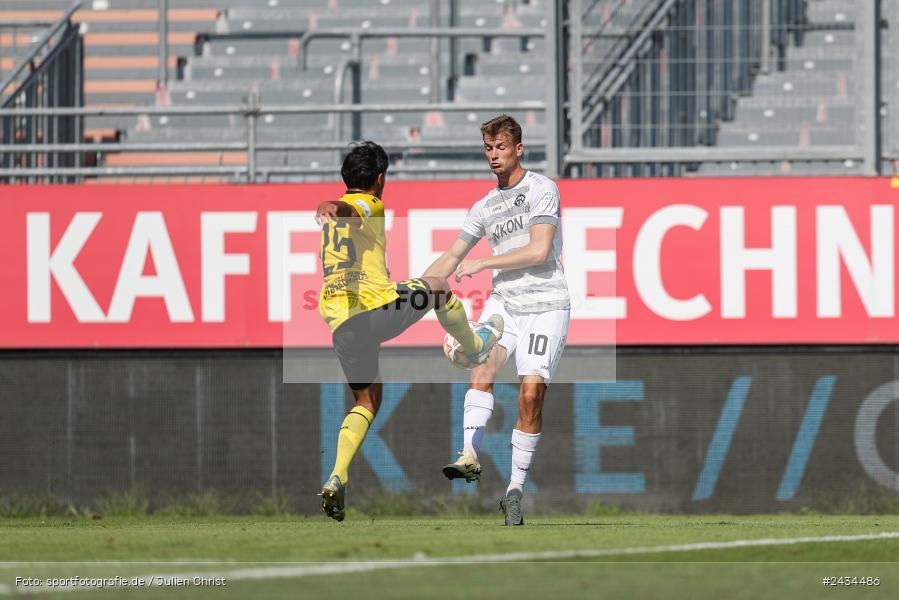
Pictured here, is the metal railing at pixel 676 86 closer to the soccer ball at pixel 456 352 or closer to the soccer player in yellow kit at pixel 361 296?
the soccer ball at pixel 456 352

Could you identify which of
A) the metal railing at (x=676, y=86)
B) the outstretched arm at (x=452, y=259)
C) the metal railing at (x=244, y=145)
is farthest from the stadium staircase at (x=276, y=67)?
the outstretched arm at (x=452, y=259)

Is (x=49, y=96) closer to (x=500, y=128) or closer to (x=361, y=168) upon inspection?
(x=361, y=168)

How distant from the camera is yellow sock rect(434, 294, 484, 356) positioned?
8188mm

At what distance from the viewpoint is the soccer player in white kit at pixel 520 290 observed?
325 inches

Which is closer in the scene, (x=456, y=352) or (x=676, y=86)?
(x=456, y=352)

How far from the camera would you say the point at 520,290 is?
8500 mm

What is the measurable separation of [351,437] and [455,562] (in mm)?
2331

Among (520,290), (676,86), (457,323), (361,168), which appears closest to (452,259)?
(520,290)

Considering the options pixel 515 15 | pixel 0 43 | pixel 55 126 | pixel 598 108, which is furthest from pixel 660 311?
pixel 0 43

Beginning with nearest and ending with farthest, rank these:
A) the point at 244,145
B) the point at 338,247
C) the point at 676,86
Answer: the point at 338,247 → the point at 676,86 → the point at 244,145

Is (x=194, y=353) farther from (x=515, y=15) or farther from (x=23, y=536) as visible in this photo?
(x=515, y=15)

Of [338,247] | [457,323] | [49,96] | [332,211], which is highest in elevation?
[49,96]

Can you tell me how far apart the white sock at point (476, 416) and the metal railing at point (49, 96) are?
6135mm

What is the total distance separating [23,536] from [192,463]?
4.01 meters
